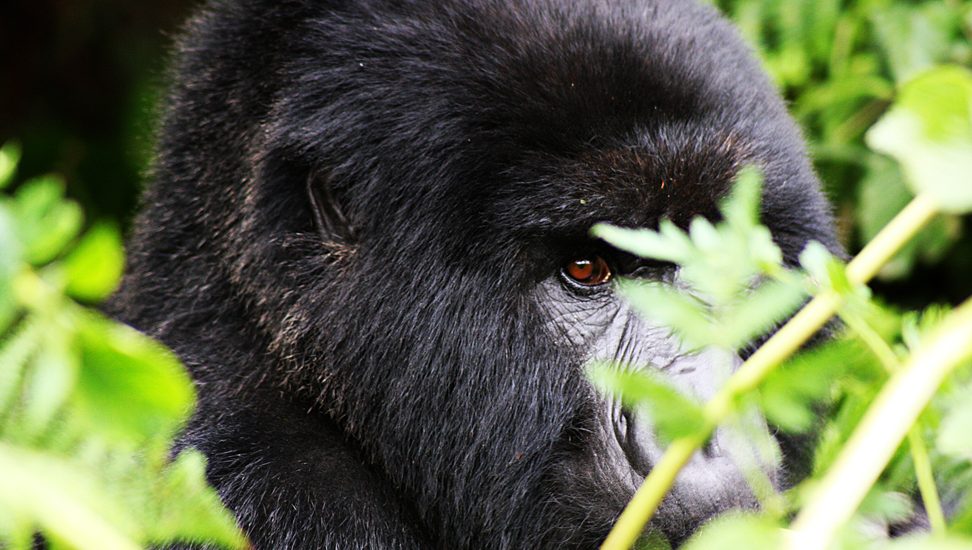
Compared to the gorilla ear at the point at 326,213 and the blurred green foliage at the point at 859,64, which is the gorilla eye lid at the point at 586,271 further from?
the blurred green foliage at the point at 859,64

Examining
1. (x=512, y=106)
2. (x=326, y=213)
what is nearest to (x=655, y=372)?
(x=512, y=106)

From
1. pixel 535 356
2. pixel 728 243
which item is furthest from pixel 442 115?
pixel 728 243

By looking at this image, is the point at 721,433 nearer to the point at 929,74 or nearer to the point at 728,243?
the point at 728,243

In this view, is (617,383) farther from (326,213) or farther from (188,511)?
(326,213)

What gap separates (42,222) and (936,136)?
1.85ft

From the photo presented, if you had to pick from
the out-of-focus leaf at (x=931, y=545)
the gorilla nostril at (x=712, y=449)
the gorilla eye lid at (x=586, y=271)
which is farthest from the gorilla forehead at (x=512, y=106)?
the out-of-focus leaf at (x=931, y=545)

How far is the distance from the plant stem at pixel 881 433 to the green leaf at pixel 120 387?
0.35 m

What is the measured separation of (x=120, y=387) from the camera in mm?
596

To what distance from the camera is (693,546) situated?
1.96 ft

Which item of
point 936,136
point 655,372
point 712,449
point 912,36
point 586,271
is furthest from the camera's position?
point 912,36

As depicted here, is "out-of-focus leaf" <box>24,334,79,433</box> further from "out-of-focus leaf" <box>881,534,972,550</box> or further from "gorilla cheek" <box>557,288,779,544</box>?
"gorilla cheek" <box>557,288,779,544</box>

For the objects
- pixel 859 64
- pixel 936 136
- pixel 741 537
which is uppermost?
pixel 936 136

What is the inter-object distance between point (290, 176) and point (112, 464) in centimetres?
124

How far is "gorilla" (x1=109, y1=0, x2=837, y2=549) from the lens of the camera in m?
1.82
